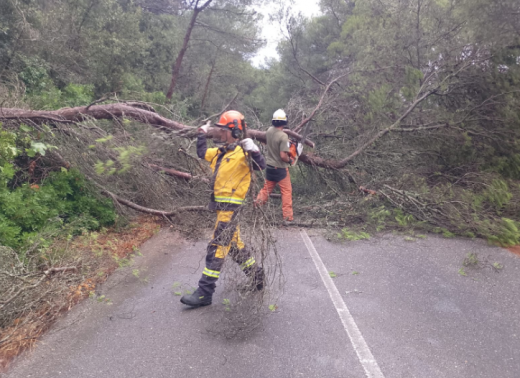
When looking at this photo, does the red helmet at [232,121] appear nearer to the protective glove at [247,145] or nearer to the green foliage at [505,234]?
the protective glove at [247,145]

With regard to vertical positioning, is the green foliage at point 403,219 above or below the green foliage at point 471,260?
above

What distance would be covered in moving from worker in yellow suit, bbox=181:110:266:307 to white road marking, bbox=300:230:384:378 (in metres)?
0.83

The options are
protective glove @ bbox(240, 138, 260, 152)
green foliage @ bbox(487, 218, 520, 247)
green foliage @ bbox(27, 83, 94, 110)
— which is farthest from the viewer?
green foliage @ bbox(27, 83, 94, 110)

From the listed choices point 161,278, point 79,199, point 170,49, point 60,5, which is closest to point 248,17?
point 170,49

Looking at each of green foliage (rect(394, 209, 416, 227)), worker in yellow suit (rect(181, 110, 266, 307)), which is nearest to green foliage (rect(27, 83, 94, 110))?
worker in yellow suit (rect(181, 110, 266, 307))

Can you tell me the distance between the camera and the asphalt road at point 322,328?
2980 millimetres

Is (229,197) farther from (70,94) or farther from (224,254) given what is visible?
(70,94)

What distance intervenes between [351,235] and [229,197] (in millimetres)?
2966

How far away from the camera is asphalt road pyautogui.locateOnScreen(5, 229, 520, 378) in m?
2.98

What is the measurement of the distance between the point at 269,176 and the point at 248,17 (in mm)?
12800

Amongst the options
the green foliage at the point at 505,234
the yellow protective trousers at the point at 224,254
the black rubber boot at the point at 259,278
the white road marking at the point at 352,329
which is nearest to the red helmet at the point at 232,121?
the yellow protective trousers at the point at 224,254

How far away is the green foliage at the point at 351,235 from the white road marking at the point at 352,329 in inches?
40.6

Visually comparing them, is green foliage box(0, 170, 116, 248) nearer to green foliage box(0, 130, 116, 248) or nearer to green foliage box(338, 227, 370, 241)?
green foliage box(0, 130, 116, 248)

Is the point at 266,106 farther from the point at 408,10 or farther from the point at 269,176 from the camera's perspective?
the point at 269,176
